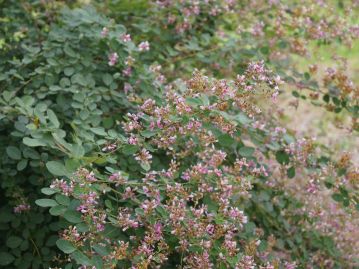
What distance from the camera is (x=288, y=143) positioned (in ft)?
8.62

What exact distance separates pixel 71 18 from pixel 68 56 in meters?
0.23

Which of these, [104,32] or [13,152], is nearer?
[13,152]

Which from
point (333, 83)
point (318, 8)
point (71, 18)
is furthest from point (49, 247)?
point (318, 8)

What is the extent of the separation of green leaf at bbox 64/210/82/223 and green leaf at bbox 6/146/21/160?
0.49 meters

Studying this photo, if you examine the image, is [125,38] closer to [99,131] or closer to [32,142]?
[99,131]

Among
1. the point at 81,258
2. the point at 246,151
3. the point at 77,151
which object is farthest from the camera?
the point at 246,151

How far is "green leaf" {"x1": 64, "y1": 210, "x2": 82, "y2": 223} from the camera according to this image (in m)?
1.87

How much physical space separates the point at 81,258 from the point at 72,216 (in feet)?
0.46

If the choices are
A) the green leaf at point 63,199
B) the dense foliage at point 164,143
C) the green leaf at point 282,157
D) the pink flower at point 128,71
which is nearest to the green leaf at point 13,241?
the dense foliage at point 164,143

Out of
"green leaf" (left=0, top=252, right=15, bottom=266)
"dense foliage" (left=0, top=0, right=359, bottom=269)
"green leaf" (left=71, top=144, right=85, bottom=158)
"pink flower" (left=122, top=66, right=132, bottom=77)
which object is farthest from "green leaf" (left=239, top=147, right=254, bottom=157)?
"green leaf" (left=0, top=252, right=15, bottom=266)

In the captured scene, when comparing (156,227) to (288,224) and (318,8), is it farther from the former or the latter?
(318,8)

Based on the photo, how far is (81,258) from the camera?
1.81m

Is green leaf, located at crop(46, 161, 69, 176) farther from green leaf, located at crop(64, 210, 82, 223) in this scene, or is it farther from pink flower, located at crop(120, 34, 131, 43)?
pink flower, located at crop(120, 34, 131, 43)

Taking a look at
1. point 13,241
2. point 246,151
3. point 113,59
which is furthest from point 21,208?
point 246,151
